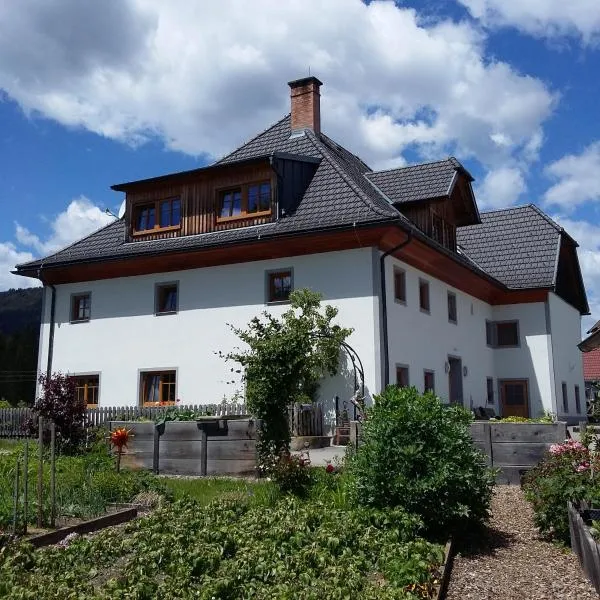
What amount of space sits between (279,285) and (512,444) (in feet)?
31.4

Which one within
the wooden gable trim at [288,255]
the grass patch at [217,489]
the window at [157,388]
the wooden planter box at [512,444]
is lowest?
the grass patch at [217,489]

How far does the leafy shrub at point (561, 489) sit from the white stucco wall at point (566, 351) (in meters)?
20.0

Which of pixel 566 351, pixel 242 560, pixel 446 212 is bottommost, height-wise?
pixel 242 560

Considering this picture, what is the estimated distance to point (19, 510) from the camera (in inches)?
312

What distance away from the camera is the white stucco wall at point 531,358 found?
1055 inches

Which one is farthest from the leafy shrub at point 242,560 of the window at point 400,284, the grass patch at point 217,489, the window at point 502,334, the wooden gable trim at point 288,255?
the window at point 502,334

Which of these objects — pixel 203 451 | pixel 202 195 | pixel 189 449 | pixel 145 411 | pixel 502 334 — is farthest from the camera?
pixel 502 334

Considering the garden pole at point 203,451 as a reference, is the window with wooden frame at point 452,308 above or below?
above

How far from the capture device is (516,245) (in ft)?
96.9

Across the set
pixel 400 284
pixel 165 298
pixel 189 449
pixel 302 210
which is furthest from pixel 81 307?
pixel 189 449

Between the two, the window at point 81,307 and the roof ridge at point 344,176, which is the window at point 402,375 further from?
the window at point 81,307

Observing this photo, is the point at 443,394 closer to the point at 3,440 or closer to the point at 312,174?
the point at 312,174

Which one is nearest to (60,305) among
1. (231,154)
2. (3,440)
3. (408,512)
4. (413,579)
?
(3,440)

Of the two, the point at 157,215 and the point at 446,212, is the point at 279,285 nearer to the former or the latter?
the point at 157,215
